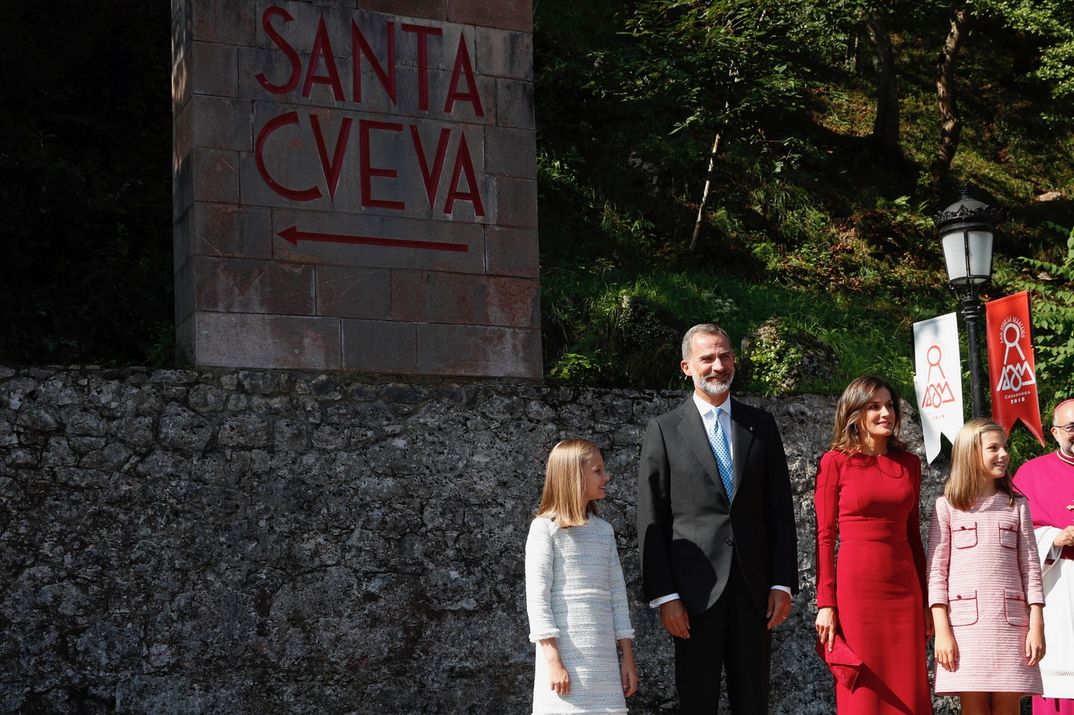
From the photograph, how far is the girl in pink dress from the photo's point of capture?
5617 mm

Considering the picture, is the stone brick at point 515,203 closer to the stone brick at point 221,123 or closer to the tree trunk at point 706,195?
the stone brick at point 221,123

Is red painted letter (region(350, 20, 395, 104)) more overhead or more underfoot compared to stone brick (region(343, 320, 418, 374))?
more overhead

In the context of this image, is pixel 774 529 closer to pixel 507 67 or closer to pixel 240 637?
pixel 240 637

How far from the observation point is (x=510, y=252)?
765cm

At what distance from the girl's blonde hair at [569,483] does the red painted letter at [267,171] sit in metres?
2.65

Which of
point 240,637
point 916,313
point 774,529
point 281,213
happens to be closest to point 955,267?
point 774,529

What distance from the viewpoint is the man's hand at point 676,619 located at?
522cm

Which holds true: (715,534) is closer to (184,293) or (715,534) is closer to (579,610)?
(579,610)

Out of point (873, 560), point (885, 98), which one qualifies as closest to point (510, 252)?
point (873, 560)

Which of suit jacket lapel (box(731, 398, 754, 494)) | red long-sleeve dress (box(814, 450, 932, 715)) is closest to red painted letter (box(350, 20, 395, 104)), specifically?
suit jacket lapel (box(731, 398, 754, 494))

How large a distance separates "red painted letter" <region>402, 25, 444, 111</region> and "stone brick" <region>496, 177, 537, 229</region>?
24.4 inches

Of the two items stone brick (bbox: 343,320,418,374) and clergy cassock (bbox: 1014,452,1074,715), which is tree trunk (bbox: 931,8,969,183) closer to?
clergy cassock (bbox: 1014,452,1074,715)

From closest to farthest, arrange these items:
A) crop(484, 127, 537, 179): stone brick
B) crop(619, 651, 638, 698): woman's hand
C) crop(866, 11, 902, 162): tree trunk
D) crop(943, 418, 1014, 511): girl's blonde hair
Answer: crop(619, 651, 638, 698): woman's hand < crop(943, 418, 1014, 511): girl's blonde hair < crop(484, 127, 537, 179): stone brick < crop(866, 11, 902, 162): tree trunk

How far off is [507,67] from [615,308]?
4482mm
